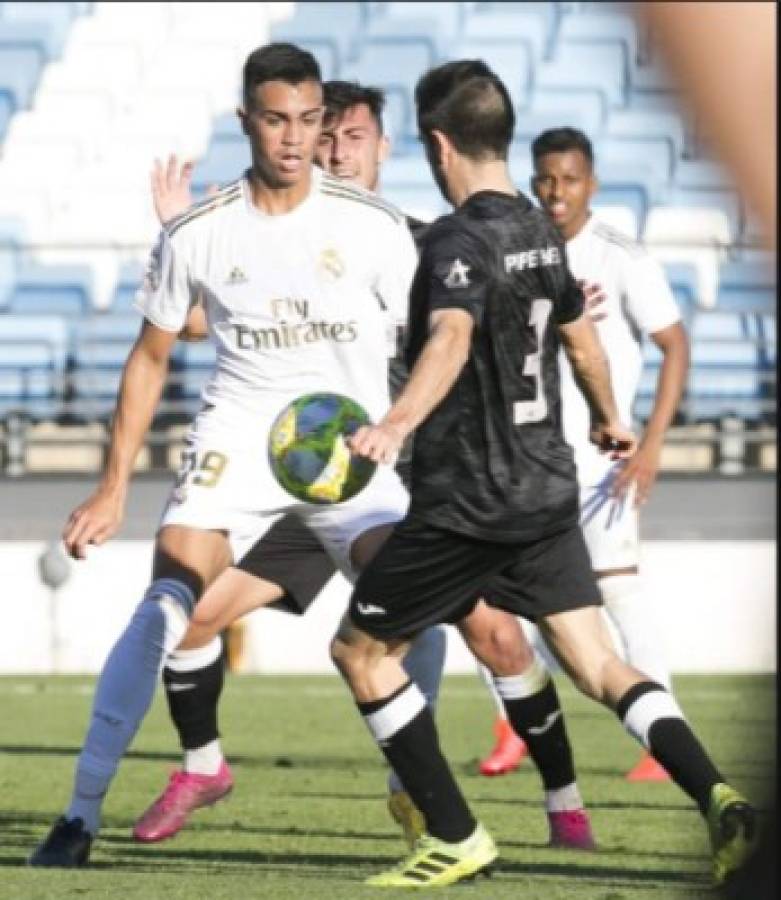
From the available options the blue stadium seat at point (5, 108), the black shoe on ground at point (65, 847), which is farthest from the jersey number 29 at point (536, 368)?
the blue stadium seat at point (5, 108)

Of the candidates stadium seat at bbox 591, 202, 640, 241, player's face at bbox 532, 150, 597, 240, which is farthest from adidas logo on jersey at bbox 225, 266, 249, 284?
stadium seat at bbox 591, 202, 640, 241

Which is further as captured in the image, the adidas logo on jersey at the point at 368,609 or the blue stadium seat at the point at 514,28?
the blue stadium seat at the point at 514,28

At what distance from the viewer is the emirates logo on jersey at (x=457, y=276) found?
16.0ft

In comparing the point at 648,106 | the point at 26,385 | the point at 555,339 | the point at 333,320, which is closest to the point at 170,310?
the point at 333,320

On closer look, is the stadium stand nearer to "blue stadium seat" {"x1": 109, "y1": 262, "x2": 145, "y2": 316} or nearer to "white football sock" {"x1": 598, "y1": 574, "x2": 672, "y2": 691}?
"blue stadium seat" {"x1": 109, "y1": 262, "x2": 145, "y2": 316}

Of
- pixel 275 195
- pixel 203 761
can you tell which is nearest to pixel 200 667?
pixel 203 761

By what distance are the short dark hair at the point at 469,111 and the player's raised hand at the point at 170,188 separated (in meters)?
1.32

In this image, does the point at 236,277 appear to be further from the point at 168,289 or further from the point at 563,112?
the point at 563,112

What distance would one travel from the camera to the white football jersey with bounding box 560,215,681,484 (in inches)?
311

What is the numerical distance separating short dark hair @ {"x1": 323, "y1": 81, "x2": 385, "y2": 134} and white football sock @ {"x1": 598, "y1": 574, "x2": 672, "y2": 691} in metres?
1.89

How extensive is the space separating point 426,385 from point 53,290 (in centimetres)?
1382

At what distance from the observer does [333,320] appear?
233 inches

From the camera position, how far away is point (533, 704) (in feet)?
18.8

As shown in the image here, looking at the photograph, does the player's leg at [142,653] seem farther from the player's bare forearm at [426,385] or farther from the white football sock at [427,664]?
the player's bare forearm at [426,385]
